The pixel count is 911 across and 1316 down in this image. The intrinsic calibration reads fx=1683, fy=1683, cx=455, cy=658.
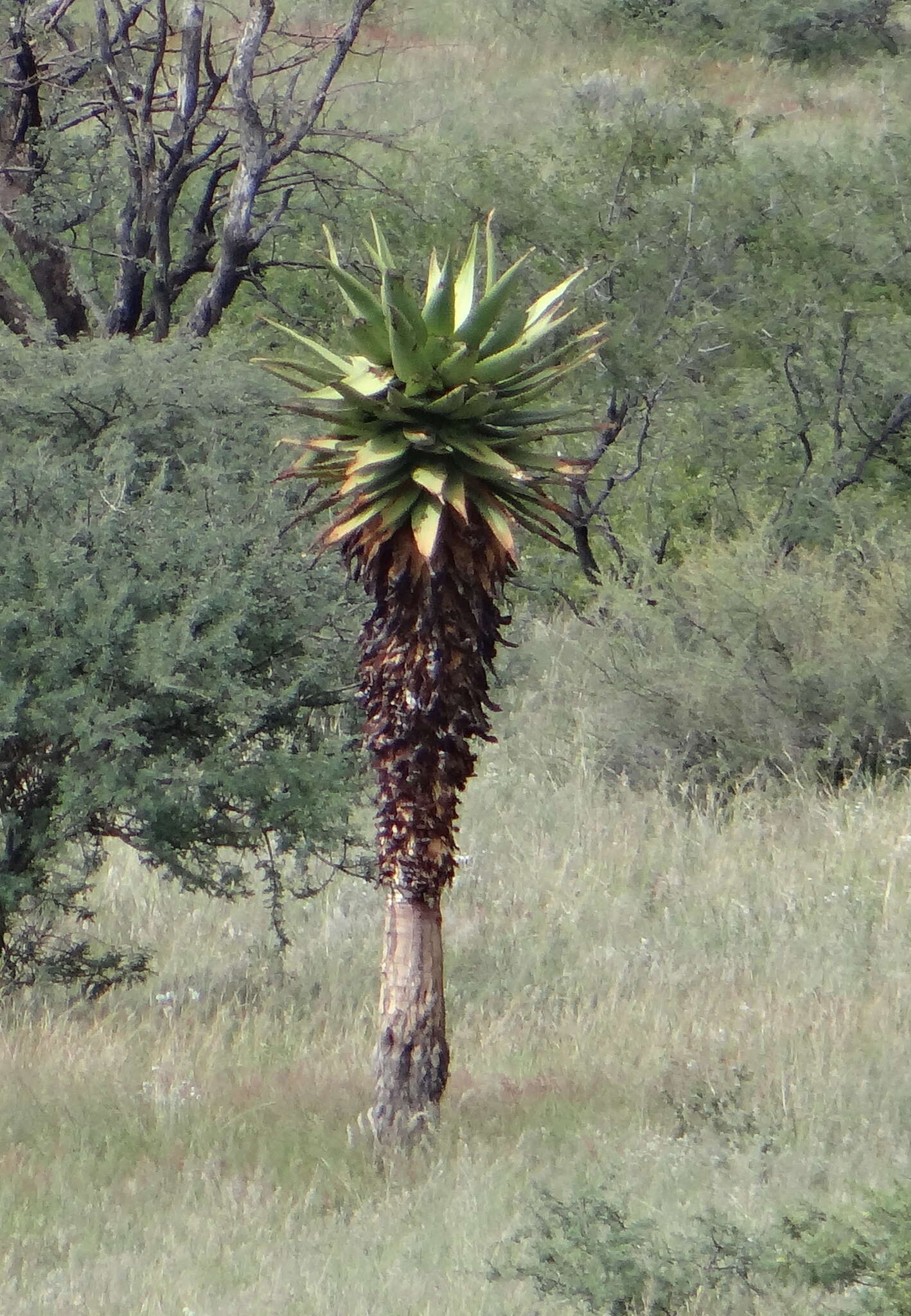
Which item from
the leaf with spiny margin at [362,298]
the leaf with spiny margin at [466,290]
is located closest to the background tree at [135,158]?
the leaf with spiny margin at [466,290]

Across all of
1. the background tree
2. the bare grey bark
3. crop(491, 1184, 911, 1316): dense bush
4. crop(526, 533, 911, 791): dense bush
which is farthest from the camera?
the background tree

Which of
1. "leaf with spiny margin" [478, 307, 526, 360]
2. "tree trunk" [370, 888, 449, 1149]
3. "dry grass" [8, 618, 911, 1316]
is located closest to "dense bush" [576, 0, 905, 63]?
"dry grass" [8, 618, 911, 1316]

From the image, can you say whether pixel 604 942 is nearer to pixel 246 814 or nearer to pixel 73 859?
pixel 246 814

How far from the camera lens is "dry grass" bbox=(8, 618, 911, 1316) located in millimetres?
4668

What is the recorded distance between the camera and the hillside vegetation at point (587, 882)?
15.1ft

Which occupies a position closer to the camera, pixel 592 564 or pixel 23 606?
pixel 23 606

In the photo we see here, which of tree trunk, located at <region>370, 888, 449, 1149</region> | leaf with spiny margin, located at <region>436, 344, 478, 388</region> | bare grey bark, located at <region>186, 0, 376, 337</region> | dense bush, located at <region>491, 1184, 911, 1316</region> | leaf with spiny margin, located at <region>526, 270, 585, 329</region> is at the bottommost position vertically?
dense bush, located at <region>491, 1184, 911, 1316</region>

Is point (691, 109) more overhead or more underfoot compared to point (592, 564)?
more overhead

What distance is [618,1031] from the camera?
6645 millimetres

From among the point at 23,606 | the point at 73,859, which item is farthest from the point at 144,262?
the point at 23,606

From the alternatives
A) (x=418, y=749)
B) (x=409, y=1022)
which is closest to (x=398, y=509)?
(x=418, y=749)

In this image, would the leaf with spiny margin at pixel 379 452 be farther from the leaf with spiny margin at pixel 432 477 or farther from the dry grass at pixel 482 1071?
the dry grass at pixel 482 1071

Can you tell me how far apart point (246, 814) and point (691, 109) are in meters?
12.4

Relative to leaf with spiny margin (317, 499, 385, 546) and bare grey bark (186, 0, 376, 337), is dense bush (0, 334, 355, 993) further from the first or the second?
bare grey bark (186, 0, 376, 337)
